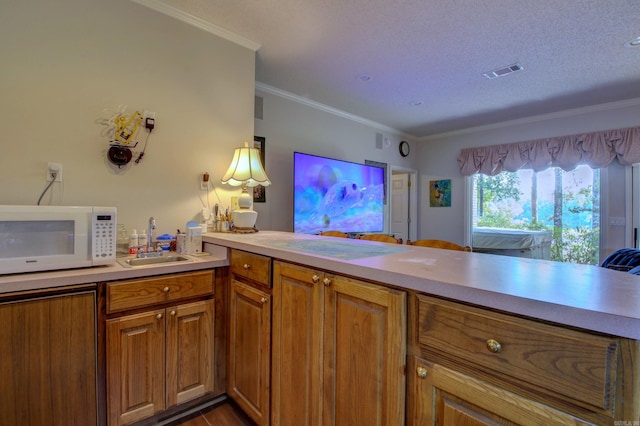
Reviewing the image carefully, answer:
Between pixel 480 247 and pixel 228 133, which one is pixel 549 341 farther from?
pixel 480 247

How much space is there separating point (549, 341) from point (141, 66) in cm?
251

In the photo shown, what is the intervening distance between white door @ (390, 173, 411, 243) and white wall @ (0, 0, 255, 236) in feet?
12.8

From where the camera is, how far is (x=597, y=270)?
3.44 feet

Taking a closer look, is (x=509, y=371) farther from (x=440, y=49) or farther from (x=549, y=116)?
(x=549, y=116)

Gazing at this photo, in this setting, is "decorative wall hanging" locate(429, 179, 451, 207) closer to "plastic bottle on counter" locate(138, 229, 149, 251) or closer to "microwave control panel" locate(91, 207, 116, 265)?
"plastic bottle on counter" locate(138, 229, 149, 251)

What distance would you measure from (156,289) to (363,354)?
115 centimetres

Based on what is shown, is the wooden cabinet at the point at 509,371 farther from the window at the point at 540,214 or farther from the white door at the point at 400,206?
the white door at the point at 400,206

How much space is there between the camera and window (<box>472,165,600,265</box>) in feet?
13.2

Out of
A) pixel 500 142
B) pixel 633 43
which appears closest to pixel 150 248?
pixel 633 43

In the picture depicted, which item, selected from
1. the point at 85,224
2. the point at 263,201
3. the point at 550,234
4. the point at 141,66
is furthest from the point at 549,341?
the point at 550,234

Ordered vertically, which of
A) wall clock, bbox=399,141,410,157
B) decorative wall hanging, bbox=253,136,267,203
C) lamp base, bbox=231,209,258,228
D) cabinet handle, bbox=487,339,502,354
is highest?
wall clock, bbox=399,141,410,157


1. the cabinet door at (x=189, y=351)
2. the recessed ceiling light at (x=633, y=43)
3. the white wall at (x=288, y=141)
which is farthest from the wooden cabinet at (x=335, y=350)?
the recessed ceiling light at (x=633, y=43)

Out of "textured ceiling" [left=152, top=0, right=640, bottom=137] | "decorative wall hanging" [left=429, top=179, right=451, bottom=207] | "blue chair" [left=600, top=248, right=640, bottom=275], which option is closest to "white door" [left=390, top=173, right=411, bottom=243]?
"decorative wall hanging" [left=429, top=179, right=451, bottom=207]

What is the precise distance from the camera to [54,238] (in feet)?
4.56
